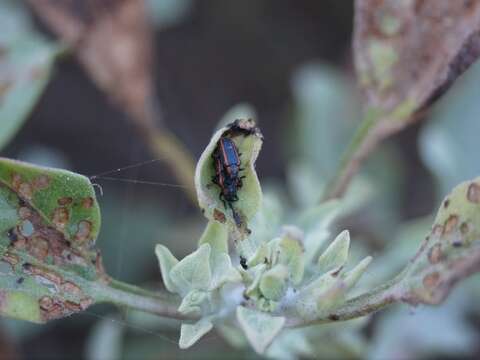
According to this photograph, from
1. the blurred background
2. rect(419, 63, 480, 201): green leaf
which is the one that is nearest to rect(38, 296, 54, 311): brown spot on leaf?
the blurred background

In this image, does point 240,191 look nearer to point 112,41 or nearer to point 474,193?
point 474,193

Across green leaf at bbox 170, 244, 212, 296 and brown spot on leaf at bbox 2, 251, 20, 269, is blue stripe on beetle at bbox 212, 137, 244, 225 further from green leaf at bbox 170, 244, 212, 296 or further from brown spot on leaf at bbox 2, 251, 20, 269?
brown spot on leaf at bbox 2, 251, 20, 269

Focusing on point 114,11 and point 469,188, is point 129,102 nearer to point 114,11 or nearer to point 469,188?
point 114,11

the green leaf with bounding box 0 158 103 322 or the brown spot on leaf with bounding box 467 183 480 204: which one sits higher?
the green leaf with bounding box 0 158 103 322

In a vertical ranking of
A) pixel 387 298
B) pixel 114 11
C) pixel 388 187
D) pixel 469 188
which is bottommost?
pixel 387 298

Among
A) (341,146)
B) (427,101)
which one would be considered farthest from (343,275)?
(341,146)

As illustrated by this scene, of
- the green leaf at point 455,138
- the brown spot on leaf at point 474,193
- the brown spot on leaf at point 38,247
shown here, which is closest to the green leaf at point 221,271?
the brown spot on leaf at point 38,247
